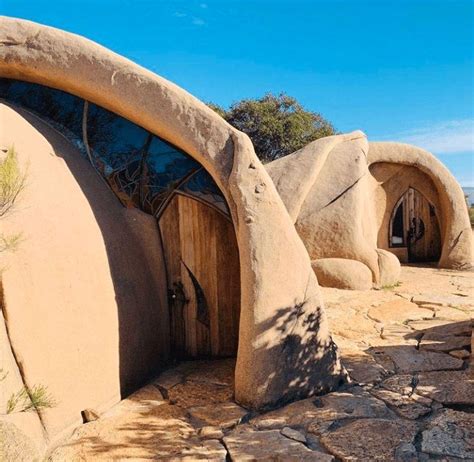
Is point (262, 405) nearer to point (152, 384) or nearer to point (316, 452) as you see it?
point (316, 452)

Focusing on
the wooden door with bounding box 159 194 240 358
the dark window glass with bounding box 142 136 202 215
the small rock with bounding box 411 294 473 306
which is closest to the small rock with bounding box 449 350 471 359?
the wooden door with bounding box 159 194 240 358

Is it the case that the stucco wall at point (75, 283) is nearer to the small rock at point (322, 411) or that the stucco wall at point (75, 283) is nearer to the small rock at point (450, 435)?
the small rock at point (322, 411)

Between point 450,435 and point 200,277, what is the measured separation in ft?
9.78

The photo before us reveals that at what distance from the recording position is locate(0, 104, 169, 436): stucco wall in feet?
11.6

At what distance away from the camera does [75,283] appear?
393 centimetres

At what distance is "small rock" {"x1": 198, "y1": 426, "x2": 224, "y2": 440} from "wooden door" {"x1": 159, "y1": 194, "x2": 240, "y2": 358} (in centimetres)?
153

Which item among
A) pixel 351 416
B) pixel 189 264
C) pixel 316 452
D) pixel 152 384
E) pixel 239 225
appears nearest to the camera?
pixel 316 452

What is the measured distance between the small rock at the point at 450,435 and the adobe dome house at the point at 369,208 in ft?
19.9

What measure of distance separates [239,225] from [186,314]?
159 cm

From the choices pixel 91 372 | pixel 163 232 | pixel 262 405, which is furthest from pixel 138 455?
pixel 163 232

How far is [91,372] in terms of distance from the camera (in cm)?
397

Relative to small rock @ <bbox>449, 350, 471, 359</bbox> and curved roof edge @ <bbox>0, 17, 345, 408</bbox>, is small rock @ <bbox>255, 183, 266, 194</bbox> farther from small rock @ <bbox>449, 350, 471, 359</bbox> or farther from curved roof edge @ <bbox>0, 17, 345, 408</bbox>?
small rock @ <bbox>449, 350, 471, 359</bbox>

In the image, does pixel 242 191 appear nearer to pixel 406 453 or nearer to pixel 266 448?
pixel 266 448

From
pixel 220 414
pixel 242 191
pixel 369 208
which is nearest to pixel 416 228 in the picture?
pixel 369 208
